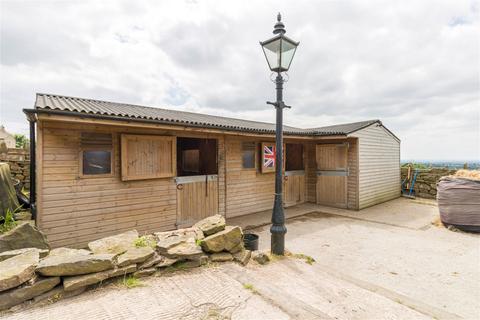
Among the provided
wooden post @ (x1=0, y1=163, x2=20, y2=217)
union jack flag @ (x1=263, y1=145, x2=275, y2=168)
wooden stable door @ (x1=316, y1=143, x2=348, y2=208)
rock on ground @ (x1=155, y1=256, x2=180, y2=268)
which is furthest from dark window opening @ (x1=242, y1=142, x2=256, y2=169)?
wooden post @ (x1=0, y1=163, x2=20, y2=217)

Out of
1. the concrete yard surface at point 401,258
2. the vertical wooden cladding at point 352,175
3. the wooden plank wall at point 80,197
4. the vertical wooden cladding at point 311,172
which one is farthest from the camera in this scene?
the vertical wooden cladding at point 311,172

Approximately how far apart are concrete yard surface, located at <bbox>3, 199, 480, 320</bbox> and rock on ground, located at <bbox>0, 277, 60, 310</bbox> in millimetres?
112

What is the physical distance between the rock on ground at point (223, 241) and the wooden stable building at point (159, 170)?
257 cm

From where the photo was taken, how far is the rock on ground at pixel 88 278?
7.07ft

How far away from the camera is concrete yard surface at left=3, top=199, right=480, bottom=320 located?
206 centimetres

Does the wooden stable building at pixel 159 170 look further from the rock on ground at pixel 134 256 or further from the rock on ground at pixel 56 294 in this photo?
the rock on ground at pixel 56 294

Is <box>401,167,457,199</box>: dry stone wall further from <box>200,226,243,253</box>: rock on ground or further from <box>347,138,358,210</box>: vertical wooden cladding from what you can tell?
<box>200,226,243,253</box>: rock on ground

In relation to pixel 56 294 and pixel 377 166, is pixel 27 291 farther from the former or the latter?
pixel 377 166

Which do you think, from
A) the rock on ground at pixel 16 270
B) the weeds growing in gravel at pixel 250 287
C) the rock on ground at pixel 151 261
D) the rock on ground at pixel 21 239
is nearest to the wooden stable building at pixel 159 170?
Answer: the rock on ground at pixel 21 239

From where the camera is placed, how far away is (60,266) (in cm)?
215

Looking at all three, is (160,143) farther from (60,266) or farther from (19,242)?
(60,266)

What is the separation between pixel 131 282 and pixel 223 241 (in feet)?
3.94

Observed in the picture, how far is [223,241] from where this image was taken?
3178mm

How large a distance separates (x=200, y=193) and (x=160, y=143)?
1.69m
